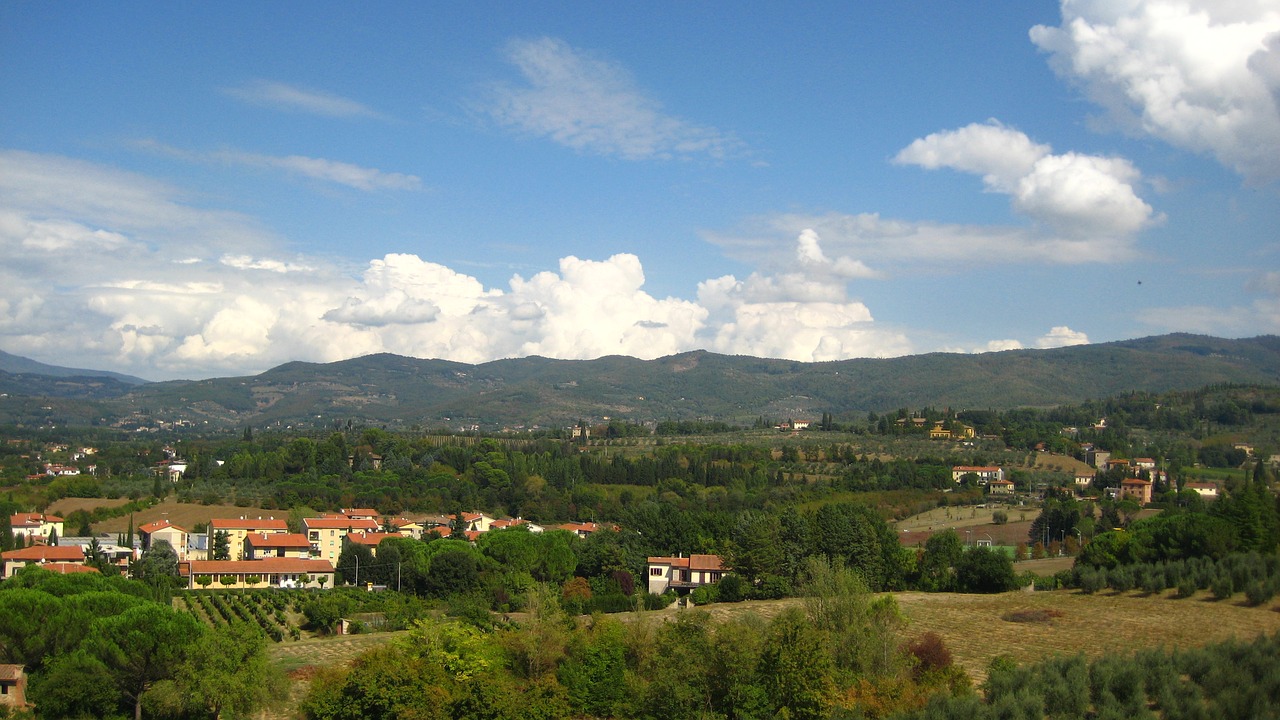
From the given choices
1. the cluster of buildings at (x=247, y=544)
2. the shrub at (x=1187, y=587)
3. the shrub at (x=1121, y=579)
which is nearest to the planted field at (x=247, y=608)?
the cluster of buildings at (x=247, y=544)

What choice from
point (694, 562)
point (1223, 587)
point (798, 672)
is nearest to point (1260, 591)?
point (1223, 587)

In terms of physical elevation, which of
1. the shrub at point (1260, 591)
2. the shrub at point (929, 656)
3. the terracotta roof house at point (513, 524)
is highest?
the shrub at point (1260, 591)

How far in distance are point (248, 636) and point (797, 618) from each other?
655 inches

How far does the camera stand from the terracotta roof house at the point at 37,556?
53281 millimetres

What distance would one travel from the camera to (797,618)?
84.1 feet

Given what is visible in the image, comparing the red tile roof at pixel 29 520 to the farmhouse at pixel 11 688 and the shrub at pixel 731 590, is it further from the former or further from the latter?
the shrub at pixel 731 590

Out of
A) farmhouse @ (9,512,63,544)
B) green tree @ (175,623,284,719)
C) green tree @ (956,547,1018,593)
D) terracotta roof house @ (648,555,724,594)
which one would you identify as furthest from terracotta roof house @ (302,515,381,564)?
green tree @ (956,547,1018,593)

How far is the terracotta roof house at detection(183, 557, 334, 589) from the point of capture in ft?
188

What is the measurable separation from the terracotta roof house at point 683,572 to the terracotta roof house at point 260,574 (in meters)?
20.2

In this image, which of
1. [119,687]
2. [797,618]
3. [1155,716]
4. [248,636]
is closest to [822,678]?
[797,618]

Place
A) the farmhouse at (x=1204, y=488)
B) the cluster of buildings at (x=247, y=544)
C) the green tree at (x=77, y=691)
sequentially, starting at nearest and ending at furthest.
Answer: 1. the green tree at (x=77, y=691)
2. the farmhouse at (x=1204, y=488)
3. the cluster of buildings at (x=247, y=544)

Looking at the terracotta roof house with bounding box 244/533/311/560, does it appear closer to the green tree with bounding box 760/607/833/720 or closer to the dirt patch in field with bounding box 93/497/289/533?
the dirt patch in field with bounding box 93/497/289/533

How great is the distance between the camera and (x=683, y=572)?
171 feet

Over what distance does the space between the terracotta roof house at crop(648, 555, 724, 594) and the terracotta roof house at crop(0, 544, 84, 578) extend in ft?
104
